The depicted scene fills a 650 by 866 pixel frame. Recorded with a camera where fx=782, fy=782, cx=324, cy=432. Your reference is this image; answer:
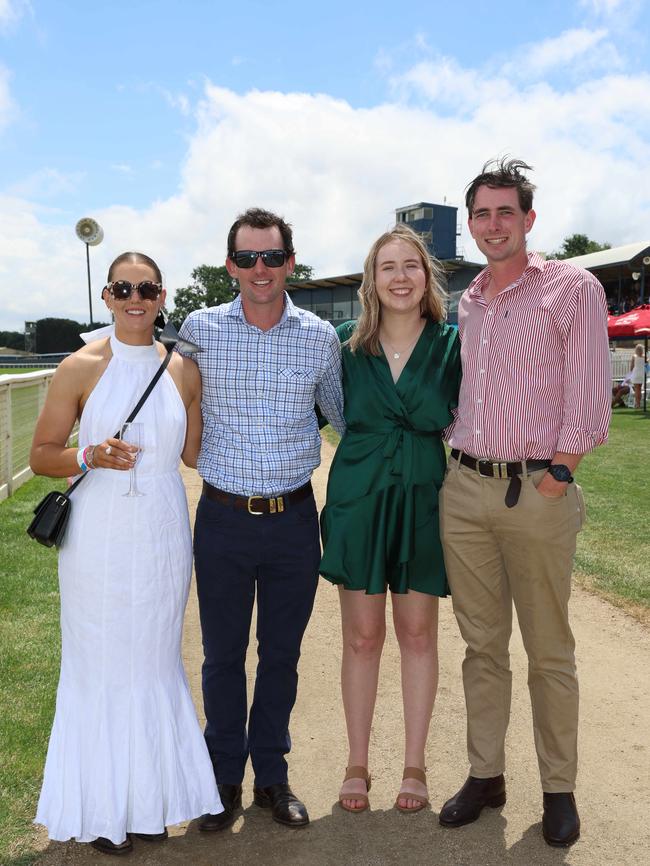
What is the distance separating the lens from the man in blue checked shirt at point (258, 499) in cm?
334

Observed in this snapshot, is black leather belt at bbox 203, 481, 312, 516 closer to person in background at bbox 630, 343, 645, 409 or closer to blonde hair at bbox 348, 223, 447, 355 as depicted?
blonde hair at bbox 348, 223, 447, 355

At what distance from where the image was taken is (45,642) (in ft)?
17.3

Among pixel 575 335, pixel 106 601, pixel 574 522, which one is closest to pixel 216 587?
pixel 106 601

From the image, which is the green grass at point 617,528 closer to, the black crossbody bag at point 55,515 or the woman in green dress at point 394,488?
the woman in green dress at point 394,488

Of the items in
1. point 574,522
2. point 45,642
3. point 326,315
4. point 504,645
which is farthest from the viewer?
point 326,315

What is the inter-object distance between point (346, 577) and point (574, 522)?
0.99m

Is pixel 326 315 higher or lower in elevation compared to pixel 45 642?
higher

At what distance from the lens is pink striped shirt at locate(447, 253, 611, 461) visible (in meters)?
3.10

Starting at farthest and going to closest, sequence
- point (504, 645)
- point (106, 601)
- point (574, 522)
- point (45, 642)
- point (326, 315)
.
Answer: point (326, 315) < point (45, 642) < point (504, 645) < point (574, 522) < point (106, 601)

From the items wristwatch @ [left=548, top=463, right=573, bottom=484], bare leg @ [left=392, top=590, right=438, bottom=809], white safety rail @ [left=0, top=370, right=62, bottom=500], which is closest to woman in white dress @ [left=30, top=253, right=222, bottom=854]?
bare leg @ [left=392, top=590, right=438, bottom=809]

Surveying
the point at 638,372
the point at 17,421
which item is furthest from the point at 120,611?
the point at 638,372

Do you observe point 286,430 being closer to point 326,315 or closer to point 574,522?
point 574,522

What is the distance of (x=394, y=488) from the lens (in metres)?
3.41

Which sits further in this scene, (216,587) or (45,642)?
(45,642)
